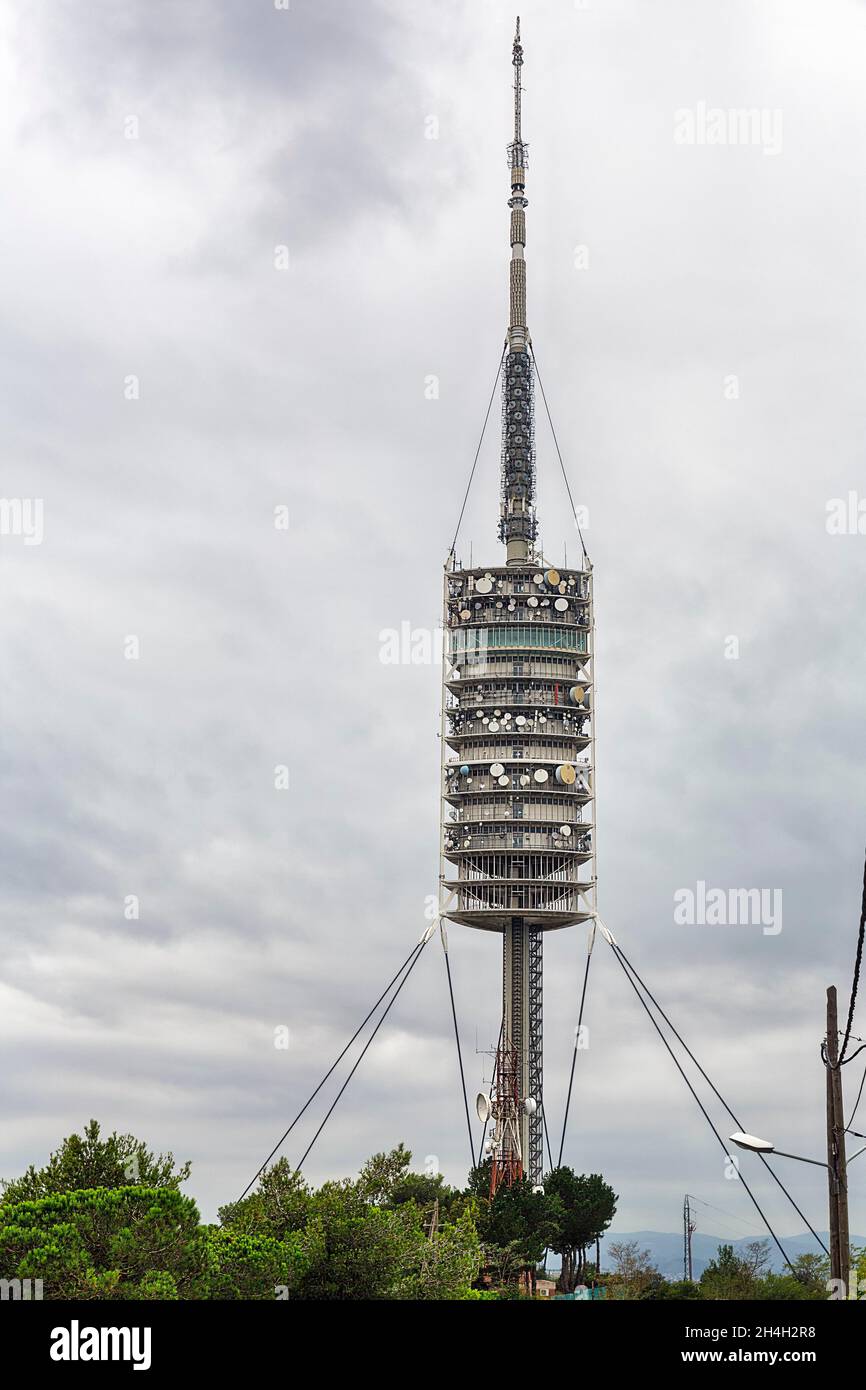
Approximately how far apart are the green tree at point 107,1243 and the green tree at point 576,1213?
6956 centimetres

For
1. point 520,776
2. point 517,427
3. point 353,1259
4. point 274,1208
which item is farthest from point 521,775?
point 353,1259

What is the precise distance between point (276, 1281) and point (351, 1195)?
2066 centimetres

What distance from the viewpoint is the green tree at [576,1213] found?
140125mm

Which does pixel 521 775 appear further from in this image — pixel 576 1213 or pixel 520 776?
pixel 576 1213

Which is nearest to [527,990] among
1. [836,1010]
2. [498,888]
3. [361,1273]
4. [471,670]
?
[498,888]

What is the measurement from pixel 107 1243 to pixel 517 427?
102m

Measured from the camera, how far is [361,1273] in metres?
79.2

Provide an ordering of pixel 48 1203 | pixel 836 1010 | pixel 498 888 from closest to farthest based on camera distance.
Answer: pixel 836 1010
pixel 48 1203
pixel 498 888

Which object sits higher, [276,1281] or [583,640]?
[583,640]

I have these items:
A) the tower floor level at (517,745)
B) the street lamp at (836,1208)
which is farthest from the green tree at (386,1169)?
the street lamp at (836,1208)

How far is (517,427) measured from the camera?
158 metres

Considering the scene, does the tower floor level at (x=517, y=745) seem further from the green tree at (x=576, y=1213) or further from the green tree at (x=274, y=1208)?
the green tree at (x=274, y=1208)

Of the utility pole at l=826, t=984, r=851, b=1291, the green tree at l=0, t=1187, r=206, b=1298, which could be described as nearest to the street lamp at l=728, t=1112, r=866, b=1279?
the utility pole at l=826, t=984, r=851, b=1291
